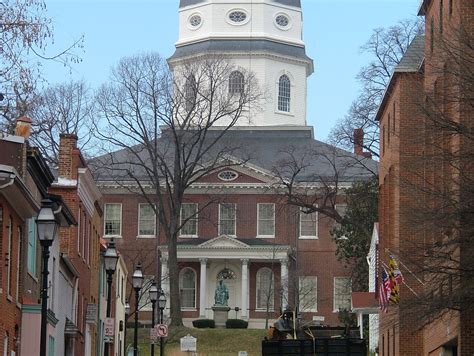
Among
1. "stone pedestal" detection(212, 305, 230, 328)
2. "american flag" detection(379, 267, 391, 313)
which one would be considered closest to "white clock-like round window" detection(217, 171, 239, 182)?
"stone pedestal" detection(212, 305, 230, 328)

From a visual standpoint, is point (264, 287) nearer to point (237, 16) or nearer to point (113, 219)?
point (113, 219)

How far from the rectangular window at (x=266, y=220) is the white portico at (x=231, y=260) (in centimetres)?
167

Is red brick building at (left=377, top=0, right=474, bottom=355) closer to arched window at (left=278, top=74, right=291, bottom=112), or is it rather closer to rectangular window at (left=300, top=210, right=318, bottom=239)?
rectangular window at (left=300, top=210, right=318, bottom=239)

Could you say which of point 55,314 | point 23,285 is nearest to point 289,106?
point 55,314

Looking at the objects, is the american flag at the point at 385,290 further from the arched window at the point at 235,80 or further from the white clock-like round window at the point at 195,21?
the white clock-like round window at the point at 195,21

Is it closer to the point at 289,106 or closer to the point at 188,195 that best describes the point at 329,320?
the point at 188,195

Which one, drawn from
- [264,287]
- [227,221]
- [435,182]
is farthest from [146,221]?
[435,182]

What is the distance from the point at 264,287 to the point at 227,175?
27.5ft

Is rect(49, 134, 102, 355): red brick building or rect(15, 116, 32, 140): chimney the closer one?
rect(15, 116, 32, 140): chimney

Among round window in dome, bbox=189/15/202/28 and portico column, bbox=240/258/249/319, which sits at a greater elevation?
round window in dome, bbox=189/15/202/28

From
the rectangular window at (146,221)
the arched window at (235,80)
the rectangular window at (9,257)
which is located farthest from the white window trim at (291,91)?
the rectangular window at (9,257)

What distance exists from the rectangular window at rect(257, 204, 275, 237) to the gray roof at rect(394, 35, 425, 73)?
58916 mm

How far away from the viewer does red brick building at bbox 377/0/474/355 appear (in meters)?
29.5

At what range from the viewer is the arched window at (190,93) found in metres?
91.8
